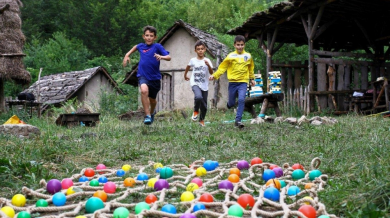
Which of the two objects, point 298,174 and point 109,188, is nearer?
point 109,188

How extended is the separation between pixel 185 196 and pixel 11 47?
14337 millimetres

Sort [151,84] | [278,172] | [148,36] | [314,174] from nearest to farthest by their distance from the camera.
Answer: [314,174] < [278,172] < [148,36] < [151,84]

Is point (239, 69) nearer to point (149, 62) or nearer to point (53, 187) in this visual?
point (149, 62)

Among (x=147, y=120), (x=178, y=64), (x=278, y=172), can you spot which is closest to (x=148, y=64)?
(x=147, y=120)

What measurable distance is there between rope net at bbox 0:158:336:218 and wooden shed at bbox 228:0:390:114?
771 centimetres

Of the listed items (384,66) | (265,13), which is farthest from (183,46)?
(384,66)

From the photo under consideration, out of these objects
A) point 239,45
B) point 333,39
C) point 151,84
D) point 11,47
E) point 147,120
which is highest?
point 333,39

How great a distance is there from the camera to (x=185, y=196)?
2262mm

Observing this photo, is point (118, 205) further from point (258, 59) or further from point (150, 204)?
point (258, 59)

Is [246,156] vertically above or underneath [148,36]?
underneath

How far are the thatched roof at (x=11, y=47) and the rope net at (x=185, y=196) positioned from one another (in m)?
12.6

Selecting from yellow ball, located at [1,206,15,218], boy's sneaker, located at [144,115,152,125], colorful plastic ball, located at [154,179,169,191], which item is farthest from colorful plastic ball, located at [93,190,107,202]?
boy's sneaker, located at [144,115,152,125]

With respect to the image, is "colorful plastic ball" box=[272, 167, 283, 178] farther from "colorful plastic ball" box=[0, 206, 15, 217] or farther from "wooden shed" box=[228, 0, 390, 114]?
"wooden shed" box=[228, 0, 390, 114]

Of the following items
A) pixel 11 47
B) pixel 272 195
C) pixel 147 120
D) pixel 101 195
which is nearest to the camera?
pixel 272 195
